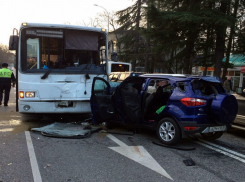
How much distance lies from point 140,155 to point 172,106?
4.19 feet

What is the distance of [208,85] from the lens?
17.6 ft

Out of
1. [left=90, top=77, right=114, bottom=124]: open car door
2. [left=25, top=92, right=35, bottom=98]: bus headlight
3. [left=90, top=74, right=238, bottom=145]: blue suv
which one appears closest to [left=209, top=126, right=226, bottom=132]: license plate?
[left=90, top=74, right=238, bottom=145]: blue suv

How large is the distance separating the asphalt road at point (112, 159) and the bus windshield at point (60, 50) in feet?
6.09

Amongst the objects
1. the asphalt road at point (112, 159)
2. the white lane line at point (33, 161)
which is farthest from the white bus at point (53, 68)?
the white lane line at point (33, 161)

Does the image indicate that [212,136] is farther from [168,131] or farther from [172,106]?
[172,106]

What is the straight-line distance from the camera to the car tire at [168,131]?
5031mm

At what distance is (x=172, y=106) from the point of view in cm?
513

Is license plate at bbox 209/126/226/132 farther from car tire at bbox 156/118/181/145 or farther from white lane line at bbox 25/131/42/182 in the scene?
white lane line at bbox 25/131/42/182

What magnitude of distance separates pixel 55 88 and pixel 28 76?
759mm

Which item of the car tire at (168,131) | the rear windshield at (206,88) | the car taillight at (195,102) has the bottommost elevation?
the car tire at (168,131)

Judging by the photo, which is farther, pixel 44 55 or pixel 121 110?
pixel 44 55

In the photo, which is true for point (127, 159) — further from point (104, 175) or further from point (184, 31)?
point (184, 31)

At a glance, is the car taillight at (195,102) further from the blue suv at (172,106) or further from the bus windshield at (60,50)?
the bus windshield at (60,50)

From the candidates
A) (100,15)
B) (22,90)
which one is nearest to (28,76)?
(22,90)
